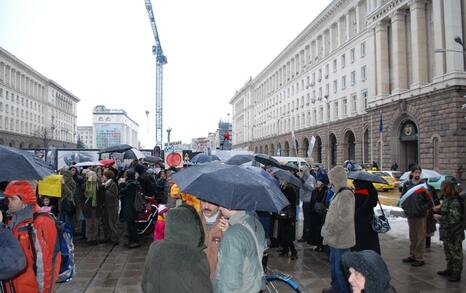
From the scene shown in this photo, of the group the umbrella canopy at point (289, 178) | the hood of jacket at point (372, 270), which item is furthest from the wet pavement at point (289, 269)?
the hood of jacket at point (372, 270)

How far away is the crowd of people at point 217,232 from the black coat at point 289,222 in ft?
0.07

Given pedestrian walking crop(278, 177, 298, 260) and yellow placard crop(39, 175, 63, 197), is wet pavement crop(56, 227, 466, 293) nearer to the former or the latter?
pedestrian walking crop(278, 177, 298, 260)

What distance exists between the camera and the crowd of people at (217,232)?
2541 mm

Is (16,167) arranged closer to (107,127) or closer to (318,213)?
(318,213)

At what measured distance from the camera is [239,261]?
112 inches

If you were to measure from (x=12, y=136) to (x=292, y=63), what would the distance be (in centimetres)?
5639

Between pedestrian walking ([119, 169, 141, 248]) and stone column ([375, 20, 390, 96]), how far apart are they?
34009 mm

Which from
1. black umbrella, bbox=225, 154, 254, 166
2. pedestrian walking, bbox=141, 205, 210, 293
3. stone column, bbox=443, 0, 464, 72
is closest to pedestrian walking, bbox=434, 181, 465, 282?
black umbrella, bbox=225, 154, 254, 166

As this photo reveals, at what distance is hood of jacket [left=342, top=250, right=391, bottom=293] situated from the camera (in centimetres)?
224

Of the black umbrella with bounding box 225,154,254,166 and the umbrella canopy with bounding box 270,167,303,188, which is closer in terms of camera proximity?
the umbrella canopy with bounding box 270,167,303,188

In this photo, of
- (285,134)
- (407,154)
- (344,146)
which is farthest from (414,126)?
(285,134)

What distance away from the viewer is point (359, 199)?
238 inches

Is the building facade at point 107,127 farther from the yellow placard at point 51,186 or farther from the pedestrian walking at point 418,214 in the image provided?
the pedestrian walking at point 418,214

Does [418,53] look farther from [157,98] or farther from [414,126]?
[157,98]
